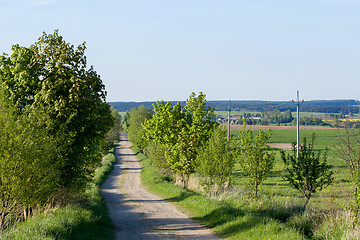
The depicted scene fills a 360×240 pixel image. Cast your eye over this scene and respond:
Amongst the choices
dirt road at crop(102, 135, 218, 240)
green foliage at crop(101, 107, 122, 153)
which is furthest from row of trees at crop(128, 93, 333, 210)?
green foliage at crop(101, 107, 122, 153)

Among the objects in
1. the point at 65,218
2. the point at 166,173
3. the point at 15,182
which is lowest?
the point at 166,173

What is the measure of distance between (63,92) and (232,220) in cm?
874

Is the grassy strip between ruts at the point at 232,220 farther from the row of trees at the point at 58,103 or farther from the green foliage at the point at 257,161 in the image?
the row of trees at the point at 58,103

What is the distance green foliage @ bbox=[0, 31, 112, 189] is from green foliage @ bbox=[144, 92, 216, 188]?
13.2 metres

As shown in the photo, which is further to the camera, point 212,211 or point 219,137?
point 219,137

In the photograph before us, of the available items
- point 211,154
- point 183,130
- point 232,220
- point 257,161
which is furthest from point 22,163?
point 183,130

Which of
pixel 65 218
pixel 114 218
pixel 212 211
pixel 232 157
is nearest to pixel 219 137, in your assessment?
pixel 232 157

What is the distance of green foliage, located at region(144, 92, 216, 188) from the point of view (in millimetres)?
29138

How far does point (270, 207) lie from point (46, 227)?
10134 millimetres

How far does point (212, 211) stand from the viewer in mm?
18312

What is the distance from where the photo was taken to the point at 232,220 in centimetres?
1612

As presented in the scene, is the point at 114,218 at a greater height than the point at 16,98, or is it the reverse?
the point at 16,98

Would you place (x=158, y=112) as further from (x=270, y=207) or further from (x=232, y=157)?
(x=270, y=207)

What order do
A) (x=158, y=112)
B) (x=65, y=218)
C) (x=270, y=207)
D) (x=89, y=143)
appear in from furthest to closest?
1. (x=158, y=112)
2. (x=270, y=207)
3. (x=89, y=143)
4. (x=65, y=218)
